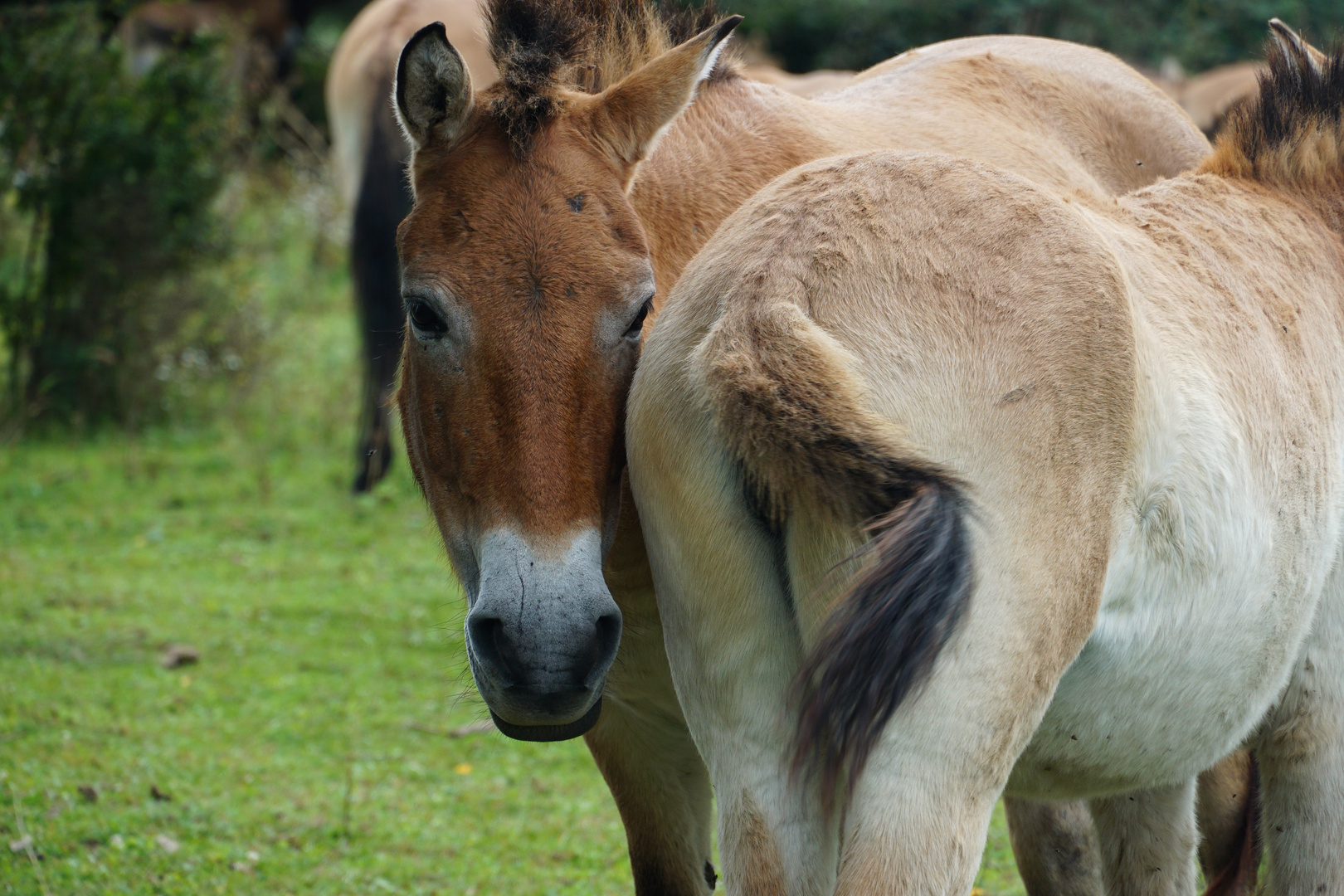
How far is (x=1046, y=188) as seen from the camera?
2002 millimetres

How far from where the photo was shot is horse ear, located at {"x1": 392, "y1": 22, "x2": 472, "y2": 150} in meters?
2.20

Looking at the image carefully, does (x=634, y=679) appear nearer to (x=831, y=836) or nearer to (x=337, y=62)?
(x=831, y=836)

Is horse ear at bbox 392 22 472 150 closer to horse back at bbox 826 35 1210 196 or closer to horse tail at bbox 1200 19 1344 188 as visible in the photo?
horse back at bbox 826 35 1210 196

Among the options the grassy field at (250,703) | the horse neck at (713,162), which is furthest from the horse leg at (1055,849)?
the horse neck at (713,162)

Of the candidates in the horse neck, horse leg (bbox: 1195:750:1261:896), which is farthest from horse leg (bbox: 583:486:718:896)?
horse leg (bbox: 1195:750:1261:896)

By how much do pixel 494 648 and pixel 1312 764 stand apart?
156cm

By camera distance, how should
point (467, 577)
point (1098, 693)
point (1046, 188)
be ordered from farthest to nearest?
point (467, 577) → point (1046, 188) → point (1098, 693)

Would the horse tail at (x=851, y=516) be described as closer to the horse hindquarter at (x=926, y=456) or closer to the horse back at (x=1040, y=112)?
the horse hindquarter at (x=926, y=456)

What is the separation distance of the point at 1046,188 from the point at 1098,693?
A: 0.83 metres

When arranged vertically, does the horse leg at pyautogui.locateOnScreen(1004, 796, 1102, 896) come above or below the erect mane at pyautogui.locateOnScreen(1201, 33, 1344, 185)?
below

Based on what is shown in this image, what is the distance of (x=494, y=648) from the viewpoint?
1957 millimetres

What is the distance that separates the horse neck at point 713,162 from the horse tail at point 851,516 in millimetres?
886

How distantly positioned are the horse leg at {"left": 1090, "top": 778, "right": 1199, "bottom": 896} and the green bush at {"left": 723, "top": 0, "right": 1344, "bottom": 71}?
1039 cm

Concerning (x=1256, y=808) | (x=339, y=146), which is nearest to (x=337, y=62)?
(x=339, y=146)
